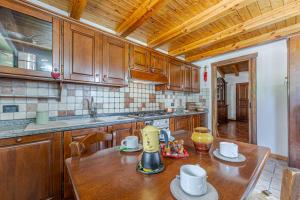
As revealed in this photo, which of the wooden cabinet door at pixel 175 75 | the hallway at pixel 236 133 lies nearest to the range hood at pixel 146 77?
the wooden cabinet door at pixel 175 75

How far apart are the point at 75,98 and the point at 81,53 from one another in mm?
660

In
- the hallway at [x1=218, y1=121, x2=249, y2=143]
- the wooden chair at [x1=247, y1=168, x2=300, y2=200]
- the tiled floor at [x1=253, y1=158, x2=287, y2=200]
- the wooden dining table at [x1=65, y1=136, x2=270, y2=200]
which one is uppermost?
the wooden chair at [x1=247, y1=168, x2=300, y2=200]

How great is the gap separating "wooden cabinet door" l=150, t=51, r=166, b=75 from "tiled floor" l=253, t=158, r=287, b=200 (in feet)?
7.53

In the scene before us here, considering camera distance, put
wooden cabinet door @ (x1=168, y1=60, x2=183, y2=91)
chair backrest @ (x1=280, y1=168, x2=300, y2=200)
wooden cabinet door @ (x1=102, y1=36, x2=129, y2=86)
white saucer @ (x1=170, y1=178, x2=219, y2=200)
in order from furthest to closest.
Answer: wooden cabinet door @ (x1=168, y1=60, x2=183, y2=91), wooden cabinet door @ (x1=102, y1=36, x2=129, y2=86), white saucer @ (x1=170, y1=178, x2=219, y2=200), chair backrest @ (x1=280, y1=168, x2=300, y2=200)

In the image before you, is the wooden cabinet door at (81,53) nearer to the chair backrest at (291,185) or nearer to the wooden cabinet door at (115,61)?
the wooden cabinet door at (115,61)

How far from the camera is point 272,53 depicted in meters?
2.79

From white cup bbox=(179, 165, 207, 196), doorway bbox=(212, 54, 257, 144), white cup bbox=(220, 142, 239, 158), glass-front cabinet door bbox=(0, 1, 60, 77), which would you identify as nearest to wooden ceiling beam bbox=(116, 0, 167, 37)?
glass-front cabinet door bbox=(0, 1, 60, 77)

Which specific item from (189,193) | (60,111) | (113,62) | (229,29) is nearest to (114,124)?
(60,111)

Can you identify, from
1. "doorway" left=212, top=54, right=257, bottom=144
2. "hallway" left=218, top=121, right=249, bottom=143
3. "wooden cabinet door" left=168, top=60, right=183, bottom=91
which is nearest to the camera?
"wooden cabinet door" left=168, top=60, right=183, bottom=91

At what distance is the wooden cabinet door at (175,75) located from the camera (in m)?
3.01

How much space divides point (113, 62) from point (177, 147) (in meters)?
1.64

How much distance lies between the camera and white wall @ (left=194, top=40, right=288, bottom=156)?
2.63 meters

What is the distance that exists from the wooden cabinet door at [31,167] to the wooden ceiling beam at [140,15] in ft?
5.77

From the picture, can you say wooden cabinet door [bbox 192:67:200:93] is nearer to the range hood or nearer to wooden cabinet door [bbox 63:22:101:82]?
the range hood
